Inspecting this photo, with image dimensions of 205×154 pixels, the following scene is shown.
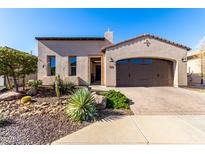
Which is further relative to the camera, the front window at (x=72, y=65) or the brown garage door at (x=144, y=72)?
the front window at (x=72, y=65)

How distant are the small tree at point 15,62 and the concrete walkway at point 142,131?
7.27 metres

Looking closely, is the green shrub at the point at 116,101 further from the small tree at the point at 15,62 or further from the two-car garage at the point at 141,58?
the small tree at the point at 15,62

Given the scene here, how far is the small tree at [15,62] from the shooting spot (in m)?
8.54

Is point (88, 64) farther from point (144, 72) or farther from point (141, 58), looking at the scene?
point (144, 72)

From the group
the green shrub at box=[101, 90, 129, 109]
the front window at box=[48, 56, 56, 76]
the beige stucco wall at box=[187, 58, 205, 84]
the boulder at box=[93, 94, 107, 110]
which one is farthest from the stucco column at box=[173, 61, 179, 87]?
the front window at box=[48, 56, 56, 76]

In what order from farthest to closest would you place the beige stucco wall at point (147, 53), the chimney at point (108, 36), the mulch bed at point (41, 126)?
the chimney at point (108, 36)
the beige stucco wall at point (147, 53)
the mulch bed at point (41, 126)

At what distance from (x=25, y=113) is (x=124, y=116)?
4.59 meters

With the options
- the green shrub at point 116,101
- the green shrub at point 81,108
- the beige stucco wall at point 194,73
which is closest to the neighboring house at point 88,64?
the green shrub at point 116,101

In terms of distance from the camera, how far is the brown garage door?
13.8 m

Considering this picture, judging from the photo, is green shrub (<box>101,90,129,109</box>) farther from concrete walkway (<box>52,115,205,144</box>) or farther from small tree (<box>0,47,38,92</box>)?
small tree (<box>0,47,38,92</box>)

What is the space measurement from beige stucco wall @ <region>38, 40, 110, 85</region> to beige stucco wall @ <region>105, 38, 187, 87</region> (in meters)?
2.54

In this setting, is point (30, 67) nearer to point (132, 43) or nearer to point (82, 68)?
point (82, 68)
